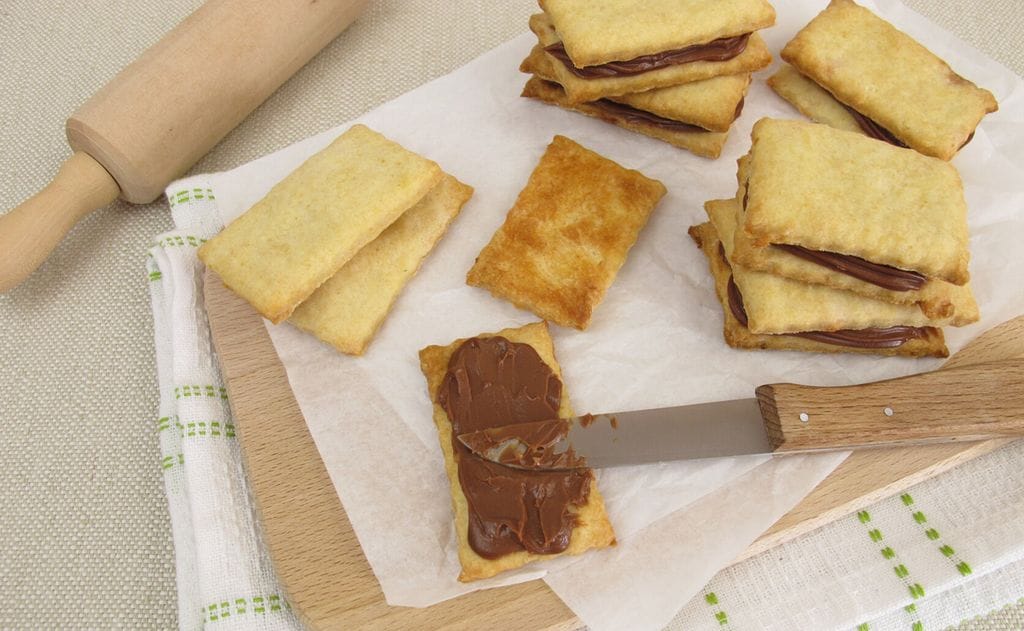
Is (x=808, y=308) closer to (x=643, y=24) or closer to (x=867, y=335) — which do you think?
(x=867, y=335)

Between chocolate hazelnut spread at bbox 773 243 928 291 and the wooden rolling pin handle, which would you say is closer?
Result: chocolate hazelnut spread at bbox 773 243 928 291

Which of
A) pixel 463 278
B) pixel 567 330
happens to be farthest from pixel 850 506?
pixel 463 278

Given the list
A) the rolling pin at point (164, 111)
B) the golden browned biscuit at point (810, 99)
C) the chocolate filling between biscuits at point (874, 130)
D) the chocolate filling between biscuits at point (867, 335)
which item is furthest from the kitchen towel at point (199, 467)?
the chocolate filling between biscuits at point (874, 130)

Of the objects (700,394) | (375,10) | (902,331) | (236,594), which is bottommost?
(236,594)

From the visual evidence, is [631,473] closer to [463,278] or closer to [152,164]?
[463,278]

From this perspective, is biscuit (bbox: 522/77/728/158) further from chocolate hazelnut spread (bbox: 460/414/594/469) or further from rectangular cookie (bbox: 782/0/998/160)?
chocolate hazelnut spread (bbox: 460/414/594/469)

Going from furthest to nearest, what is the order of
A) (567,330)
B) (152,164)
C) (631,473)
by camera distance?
(152,164), (567,330), (631,473)

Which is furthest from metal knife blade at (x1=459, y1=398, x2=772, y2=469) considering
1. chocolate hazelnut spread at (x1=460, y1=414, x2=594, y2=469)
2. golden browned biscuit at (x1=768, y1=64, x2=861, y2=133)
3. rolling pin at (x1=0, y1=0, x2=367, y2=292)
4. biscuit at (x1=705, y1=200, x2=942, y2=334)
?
rolling pin at (x1=0, y1=0, x2=367, y2=292)
